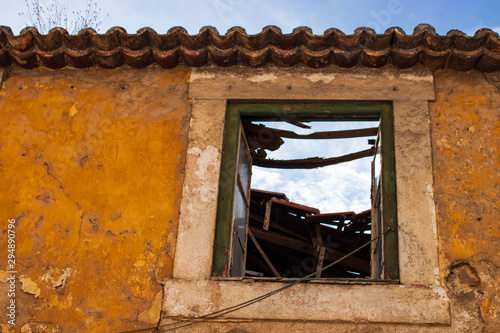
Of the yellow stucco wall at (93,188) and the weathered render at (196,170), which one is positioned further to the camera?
the yellow stucco wall at (93,188)

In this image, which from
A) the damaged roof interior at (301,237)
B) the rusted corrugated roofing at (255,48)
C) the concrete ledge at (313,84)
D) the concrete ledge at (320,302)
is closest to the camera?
the concrete ledge at (320,302)

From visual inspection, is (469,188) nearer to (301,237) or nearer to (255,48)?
(255,48)

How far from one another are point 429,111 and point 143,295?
2513 millimetres

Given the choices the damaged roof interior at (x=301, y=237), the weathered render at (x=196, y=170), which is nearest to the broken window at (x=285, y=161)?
the weathered render at (x=196, y=170)

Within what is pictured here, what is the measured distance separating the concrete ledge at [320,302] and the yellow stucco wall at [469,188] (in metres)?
0.21

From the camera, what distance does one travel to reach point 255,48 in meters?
4.56

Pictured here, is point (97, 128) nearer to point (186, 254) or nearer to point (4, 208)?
point (4, 208)

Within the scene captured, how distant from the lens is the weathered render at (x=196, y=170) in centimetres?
381

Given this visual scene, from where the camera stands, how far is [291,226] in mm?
9203

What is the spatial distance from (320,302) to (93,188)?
6.18ft

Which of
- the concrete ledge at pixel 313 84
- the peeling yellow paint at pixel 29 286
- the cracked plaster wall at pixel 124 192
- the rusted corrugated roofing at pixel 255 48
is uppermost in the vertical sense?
the rusted corrugated roofing at pixel 255 48

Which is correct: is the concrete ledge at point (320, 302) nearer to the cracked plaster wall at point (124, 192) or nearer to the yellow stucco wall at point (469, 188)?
the cracked plaster wall at point (124, 192)

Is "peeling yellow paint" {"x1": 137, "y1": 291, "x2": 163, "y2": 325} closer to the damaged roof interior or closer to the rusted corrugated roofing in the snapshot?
the rusted corrugated roofing

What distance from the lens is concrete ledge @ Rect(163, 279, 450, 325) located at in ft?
12.2
